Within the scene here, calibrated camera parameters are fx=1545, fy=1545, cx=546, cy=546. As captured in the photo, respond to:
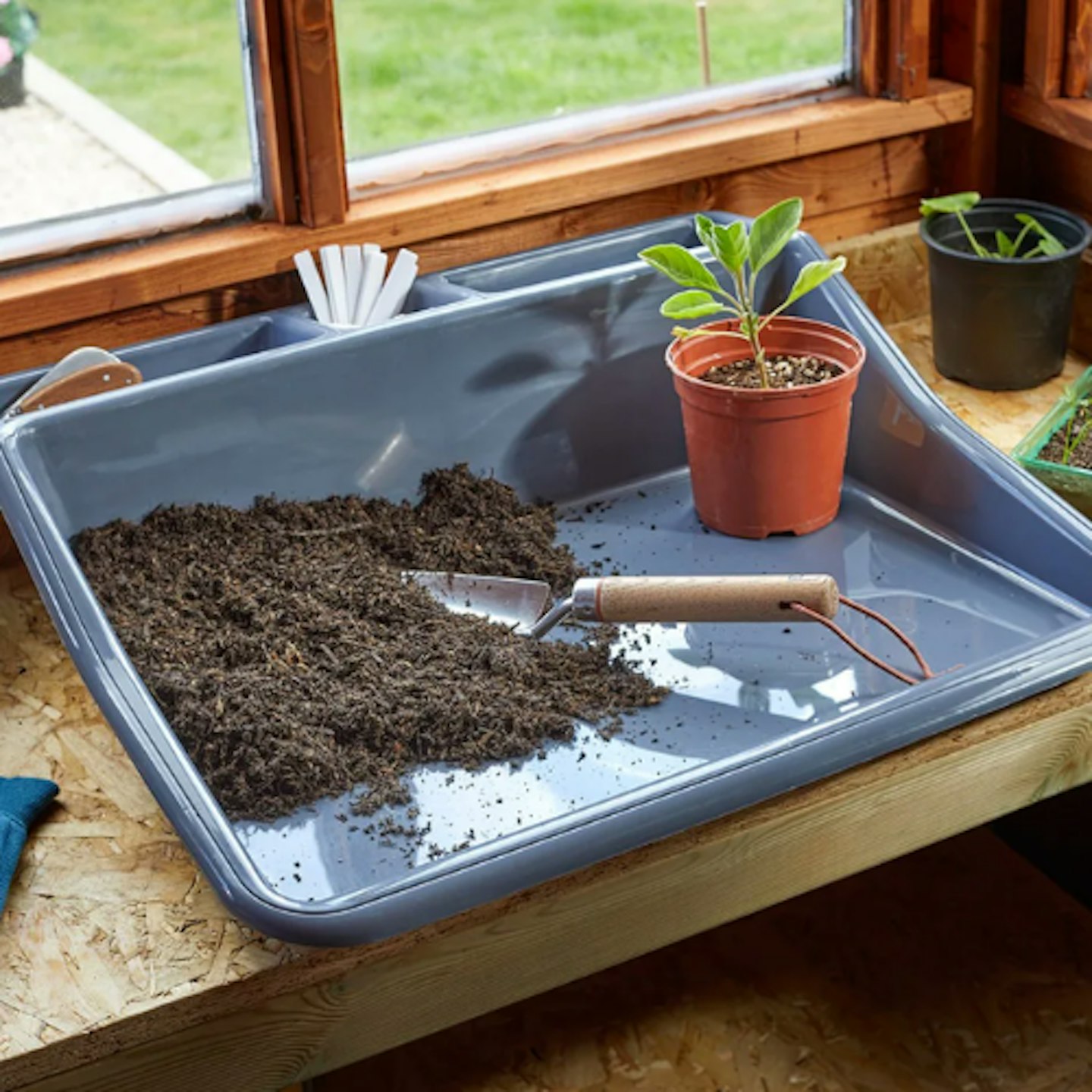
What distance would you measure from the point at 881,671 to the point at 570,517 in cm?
41

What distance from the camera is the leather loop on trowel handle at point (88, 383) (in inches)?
56.7

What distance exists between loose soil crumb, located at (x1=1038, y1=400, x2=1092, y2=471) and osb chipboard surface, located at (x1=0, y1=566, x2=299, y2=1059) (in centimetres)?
93

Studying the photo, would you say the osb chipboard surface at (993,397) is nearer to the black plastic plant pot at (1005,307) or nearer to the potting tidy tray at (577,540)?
the black plastic plant pot at (1005,307)

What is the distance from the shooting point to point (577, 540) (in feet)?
5.04

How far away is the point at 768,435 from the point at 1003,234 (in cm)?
60

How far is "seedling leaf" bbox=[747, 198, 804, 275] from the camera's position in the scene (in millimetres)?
1449

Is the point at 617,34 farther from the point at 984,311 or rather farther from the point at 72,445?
the point at 72,445

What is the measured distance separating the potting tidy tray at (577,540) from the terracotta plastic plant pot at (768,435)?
0.11 ft

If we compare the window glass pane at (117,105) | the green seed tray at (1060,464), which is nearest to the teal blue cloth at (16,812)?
the window glass pane at (117,105)

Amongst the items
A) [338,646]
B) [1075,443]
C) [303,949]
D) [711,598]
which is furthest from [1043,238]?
[303,949]

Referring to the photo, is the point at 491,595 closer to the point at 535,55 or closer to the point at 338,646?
the point at 338,646

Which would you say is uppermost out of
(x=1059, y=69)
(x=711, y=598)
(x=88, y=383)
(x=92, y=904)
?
(x=1059, y=69)

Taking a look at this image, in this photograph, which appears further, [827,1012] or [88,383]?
[827,1012]

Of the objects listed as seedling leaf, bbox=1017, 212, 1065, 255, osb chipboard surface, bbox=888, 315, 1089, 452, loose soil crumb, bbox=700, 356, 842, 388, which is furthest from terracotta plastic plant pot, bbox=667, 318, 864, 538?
seedling leaf, bbox=1017, 212, 1065, 255
